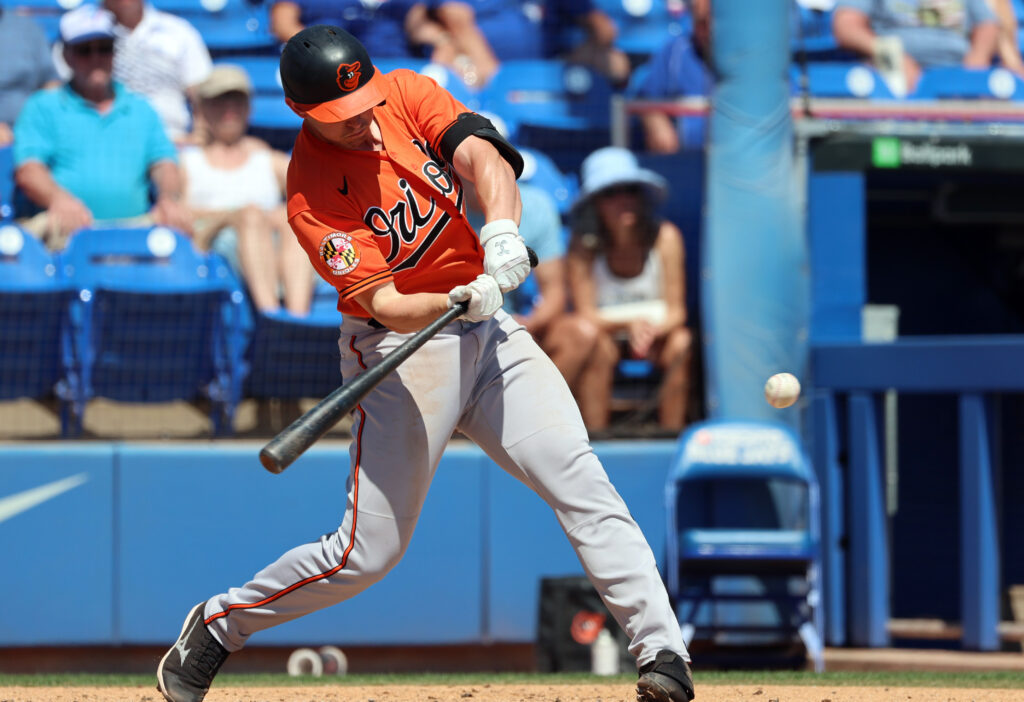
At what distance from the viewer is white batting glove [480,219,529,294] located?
271 centimetres

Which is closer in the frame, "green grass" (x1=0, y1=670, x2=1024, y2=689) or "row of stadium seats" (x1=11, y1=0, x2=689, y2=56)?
"green grass" (x1=0, y1=670, x2=1024, y2=689)

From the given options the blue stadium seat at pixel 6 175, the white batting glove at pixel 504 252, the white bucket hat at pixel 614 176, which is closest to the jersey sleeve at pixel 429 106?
the white batting glove at pixel 504 252

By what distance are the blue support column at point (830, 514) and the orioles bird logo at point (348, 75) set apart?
3.66 meters

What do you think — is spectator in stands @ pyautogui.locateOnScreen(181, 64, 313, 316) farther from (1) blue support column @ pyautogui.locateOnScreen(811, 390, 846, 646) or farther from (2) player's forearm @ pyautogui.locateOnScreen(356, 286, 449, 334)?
(2) player's forearm @ pyautogui.locateOnScreen(356, 286, 449, 334)

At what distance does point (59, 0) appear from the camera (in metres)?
7.11

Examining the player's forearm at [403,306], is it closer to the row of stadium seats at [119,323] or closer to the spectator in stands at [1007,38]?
the row of stadium seats at [119,323]

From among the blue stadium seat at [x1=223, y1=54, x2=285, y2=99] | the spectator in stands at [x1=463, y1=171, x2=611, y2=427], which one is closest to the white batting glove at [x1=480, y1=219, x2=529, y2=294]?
the spectator in stands at [x1=463, y1=171, x2=611, y2=427]

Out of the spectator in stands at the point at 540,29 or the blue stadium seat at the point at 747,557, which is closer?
the blue stadium seat at the point at 747,557

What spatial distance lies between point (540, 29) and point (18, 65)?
109 inches

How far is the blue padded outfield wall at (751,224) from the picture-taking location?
18.5 feet

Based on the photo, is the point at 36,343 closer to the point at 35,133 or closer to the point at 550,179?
the point at 35,133

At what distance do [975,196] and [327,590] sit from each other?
493cm

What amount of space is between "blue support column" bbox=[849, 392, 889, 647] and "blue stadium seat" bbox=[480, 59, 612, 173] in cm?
193

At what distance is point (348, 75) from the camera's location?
8.75 ft
